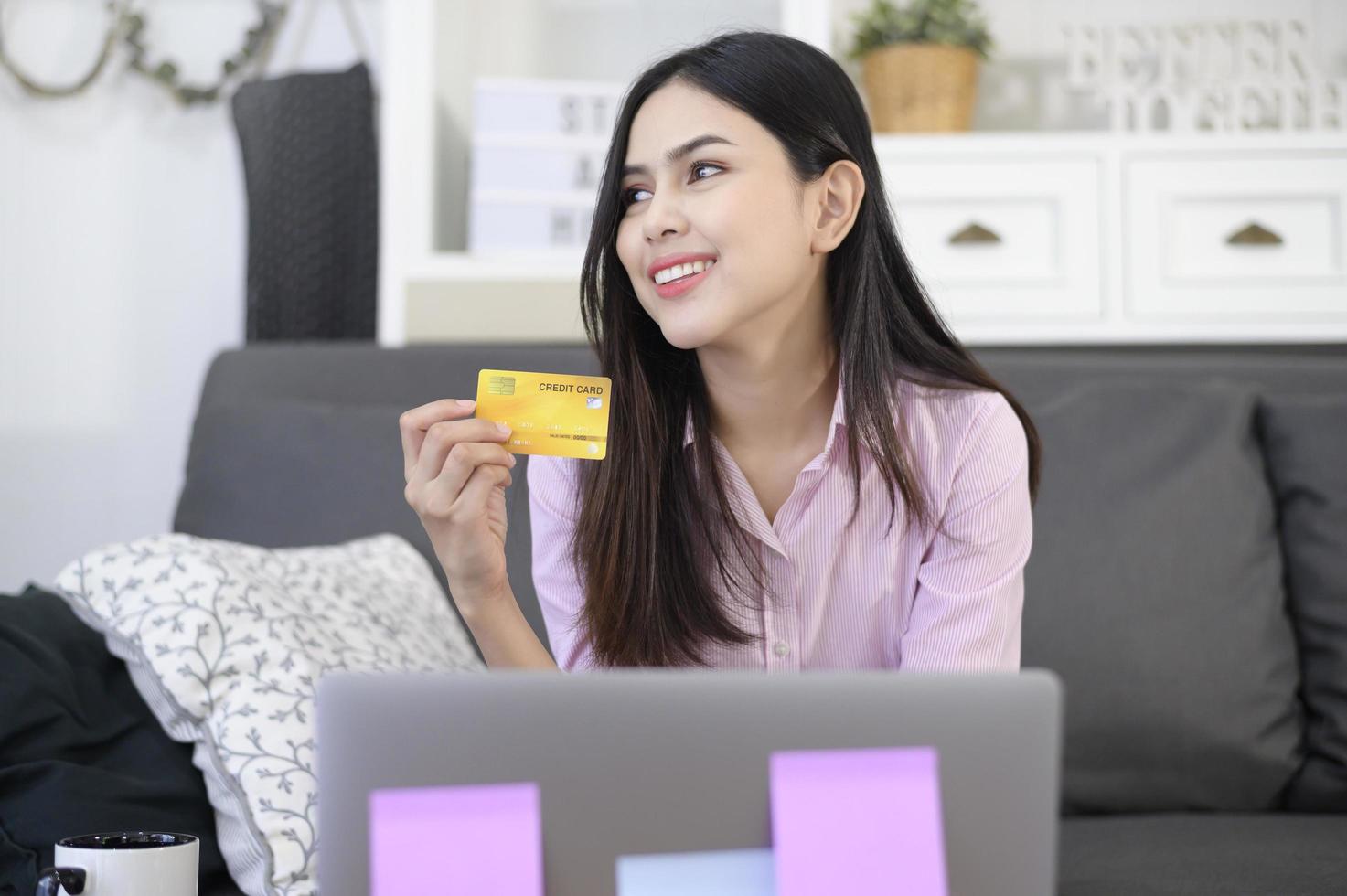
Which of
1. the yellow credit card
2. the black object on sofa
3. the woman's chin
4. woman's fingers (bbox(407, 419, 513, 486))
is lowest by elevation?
the black object on sofa

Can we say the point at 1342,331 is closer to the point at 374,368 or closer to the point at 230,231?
the point at 374,368

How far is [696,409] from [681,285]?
0.21 m

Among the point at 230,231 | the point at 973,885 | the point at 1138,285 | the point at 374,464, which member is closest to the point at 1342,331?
the point at 1138,285

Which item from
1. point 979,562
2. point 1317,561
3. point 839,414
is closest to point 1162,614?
point 1317,561

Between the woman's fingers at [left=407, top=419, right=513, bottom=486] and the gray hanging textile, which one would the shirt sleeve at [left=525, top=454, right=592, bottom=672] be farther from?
the gray hanging textile

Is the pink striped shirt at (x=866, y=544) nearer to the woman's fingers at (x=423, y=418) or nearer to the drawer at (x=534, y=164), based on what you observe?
the woman's fingers at (x=423, y=418)

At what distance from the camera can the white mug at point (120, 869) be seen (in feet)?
2.93

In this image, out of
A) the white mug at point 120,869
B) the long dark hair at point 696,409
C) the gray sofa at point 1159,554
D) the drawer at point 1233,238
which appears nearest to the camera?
the white mug at point 120,869

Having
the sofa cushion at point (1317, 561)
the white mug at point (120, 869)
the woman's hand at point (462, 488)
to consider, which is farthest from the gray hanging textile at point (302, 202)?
the sofa cushion at point (1317, 561)

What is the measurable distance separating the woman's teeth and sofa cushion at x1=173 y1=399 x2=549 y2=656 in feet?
1.66

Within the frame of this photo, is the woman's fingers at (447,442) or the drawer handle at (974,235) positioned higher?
the drawer handle at (974,235)

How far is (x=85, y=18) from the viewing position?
243 centimetres

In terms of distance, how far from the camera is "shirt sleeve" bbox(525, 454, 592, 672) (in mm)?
1406

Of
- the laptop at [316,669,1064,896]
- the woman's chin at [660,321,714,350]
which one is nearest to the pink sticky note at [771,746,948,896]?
the laptop at [316,669,1064,896]
